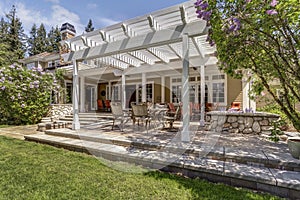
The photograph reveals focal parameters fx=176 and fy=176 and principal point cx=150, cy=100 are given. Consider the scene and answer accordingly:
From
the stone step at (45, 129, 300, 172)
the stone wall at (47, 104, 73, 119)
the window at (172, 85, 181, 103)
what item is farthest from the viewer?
the window at (172, 85, 181, 103)

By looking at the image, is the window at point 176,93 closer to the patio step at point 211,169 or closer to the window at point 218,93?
the window at point 218,93

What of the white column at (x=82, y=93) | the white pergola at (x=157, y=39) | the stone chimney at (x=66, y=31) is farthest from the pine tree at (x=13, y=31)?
the white pergola at (x=157, y=39)

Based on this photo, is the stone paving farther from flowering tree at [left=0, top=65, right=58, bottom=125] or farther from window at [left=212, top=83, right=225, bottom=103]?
window at [left=212, top=83, right=225, bottom=103]

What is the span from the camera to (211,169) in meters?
3.04

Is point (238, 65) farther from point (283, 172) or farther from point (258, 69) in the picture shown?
point (283, 172)

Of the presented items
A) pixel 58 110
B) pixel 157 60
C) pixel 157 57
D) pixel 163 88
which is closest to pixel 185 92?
pixel 157 57

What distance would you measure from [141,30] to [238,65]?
310 centimetres

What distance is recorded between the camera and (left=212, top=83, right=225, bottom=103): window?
31.0 feet

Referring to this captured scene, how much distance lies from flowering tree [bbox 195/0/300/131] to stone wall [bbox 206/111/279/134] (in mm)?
1955

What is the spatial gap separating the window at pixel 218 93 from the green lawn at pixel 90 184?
23.9 ft

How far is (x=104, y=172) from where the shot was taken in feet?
11.0

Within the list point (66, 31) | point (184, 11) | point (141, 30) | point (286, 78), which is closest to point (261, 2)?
point (286, 78)

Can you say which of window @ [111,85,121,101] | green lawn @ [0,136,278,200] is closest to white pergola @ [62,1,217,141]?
green lawn @ [0,136,278,200]

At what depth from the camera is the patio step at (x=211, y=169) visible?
260 centimetres
